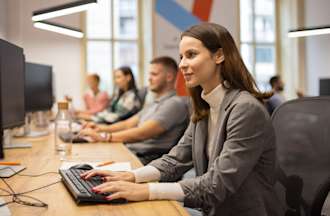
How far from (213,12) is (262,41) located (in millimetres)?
1426

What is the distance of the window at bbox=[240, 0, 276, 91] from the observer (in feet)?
25.4

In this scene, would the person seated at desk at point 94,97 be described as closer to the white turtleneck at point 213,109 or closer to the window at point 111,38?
the window at point 111,38

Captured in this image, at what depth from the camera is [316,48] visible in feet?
24.3

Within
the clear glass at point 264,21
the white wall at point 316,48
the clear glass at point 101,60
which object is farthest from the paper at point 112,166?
the clear glass at point 264,21

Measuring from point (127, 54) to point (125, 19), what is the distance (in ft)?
2.18

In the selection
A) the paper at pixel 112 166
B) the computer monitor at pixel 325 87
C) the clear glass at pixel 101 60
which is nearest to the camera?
the paper at pixel 112 166

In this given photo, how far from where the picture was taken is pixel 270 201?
1.37 m

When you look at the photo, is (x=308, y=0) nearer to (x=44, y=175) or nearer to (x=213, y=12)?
(x=213, y=12)

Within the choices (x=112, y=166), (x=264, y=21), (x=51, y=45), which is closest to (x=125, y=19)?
(x=51, y=45)

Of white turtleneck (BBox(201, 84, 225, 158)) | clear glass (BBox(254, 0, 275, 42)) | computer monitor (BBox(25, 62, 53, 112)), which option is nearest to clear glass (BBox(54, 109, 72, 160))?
computer monitor (BBox(25, 62, 53, 112))

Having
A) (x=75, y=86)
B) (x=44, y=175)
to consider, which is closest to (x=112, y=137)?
(x=44, y=175)

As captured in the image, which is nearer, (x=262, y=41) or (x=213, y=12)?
(x=213, y=12)

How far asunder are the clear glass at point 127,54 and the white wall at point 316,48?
3.37 metres

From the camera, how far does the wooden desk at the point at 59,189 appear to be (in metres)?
1.03
